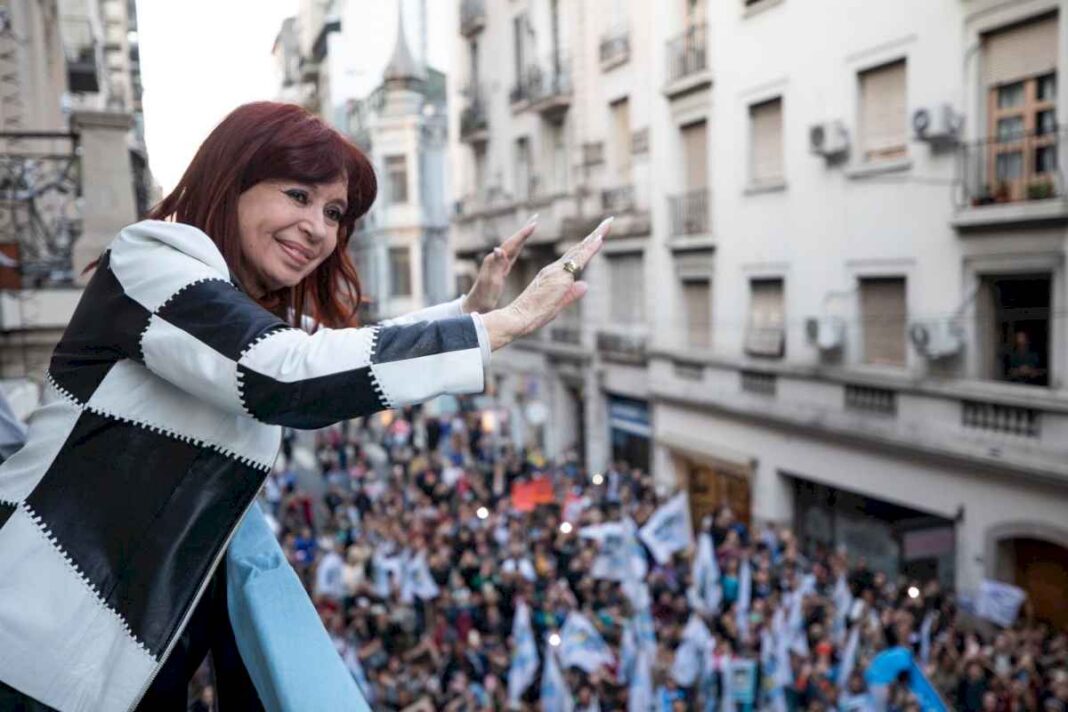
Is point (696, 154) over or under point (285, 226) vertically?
over

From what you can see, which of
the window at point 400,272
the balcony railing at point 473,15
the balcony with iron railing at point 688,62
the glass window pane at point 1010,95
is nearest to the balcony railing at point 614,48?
the balcony with iron railing at point 688,62

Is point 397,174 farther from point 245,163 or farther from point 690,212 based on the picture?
point 245,163

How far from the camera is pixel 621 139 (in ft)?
64.2

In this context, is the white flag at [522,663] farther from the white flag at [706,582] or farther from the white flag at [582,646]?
the white flag at [706,582]

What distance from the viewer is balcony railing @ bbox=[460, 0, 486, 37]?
22.8 metres

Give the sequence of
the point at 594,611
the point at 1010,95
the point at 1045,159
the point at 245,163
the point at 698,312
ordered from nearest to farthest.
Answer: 1. the point at 245,163
2. the point at 594,611
3. the point at 1045,159
4. the point at 1010,95
5. the point at 698,312

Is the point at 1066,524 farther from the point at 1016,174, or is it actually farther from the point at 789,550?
the point at 1016,174

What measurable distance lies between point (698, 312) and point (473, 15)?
9.75 meters

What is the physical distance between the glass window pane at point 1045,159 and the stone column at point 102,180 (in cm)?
949

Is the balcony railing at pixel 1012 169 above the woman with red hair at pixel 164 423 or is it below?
above

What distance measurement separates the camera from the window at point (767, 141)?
15.3 metres

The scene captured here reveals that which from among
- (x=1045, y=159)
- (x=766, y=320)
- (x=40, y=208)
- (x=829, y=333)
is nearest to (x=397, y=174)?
(x=766, y=320)

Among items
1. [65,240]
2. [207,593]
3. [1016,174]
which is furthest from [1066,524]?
[207,593]

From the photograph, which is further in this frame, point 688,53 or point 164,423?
point 688,53
